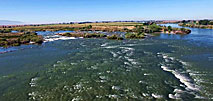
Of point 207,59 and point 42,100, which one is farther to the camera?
point 207,59

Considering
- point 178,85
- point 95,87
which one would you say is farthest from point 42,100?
point 178,85

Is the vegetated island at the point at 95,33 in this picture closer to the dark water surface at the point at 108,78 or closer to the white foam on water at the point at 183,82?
the dark water surface at the point at 108,78

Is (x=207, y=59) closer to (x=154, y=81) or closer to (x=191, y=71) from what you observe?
(x=191, y=71)

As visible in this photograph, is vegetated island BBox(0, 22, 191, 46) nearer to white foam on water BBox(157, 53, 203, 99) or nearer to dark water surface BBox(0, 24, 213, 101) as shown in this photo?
dark water surface BBox(0, 24, 213, 101)

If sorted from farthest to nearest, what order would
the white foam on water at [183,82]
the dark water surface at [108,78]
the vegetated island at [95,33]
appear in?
the vegetated island at [95,33] < the dark water surface at [108,78] < the white foam on water at [183,82]

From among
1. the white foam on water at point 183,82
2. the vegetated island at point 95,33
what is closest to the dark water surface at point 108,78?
the white foam on water at point 183,82

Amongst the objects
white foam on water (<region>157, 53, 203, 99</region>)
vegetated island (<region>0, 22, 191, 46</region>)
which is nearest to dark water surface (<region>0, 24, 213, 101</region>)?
white foam on water (<region>157, 53, 203, 99</region>)

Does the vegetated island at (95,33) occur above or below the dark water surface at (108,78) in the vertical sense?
above

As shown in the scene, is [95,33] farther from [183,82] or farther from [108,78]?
[183,82]

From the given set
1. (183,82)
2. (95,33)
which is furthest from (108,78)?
(95,33)

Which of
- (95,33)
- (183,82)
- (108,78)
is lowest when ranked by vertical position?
(183,82)

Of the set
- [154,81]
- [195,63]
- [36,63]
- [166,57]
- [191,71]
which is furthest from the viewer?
[166,57]
